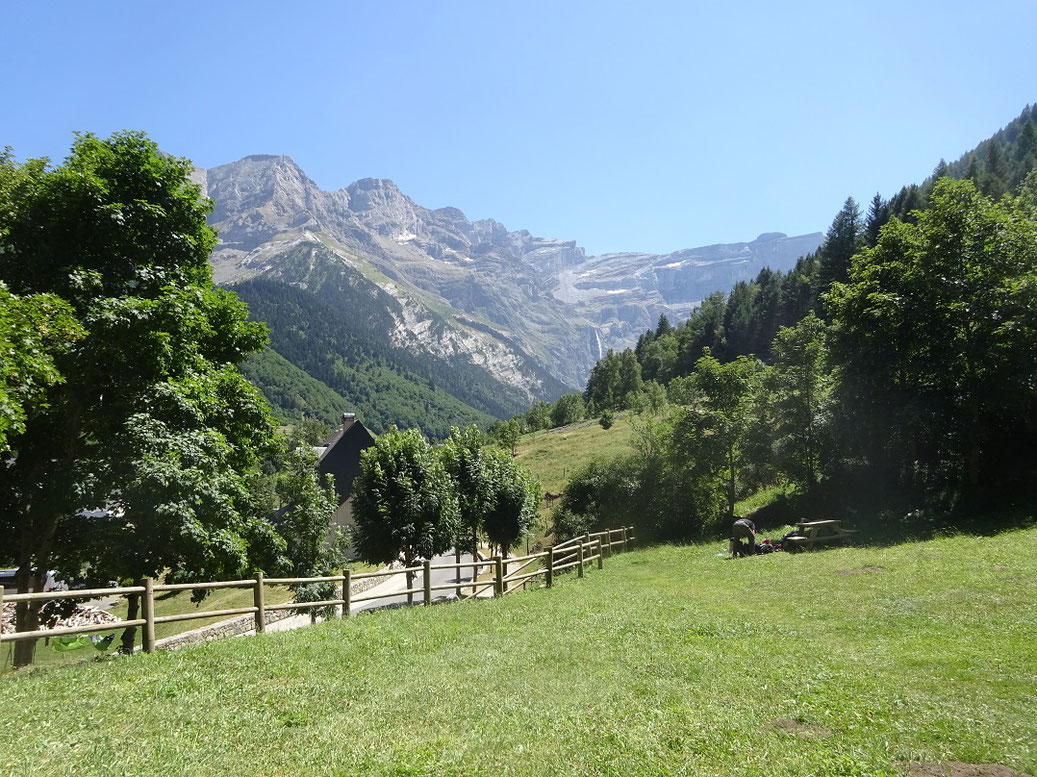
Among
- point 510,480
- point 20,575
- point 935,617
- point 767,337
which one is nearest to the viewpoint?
point 935,617

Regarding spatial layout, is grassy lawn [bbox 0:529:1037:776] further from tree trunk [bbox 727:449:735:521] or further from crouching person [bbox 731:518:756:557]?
tree trunk [bbox 727:449:735:521]

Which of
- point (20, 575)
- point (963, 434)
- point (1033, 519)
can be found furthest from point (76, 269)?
point (963, 434)

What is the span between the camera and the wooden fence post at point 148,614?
10195 mm

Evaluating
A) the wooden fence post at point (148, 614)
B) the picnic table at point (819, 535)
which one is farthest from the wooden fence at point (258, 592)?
the picnic table at point (819, 535)

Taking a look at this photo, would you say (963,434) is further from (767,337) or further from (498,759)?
(767,337)

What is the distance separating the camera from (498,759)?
241 inches

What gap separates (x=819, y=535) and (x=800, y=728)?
20846 mm

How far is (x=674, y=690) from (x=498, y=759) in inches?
124

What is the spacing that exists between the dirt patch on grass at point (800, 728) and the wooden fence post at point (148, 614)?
9.75 metres

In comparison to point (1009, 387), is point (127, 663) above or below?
below

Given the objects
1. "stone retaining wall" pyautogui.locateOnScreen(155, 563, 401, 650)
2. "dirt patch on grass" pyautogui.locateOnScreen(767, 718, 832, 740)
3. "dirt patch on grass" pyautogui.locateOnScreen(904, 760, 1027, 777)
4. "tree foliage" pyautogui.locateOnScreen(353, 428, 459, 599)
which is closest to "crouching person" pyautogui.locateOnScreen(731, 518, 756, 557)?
"tree foliage" pyautogui.locateOnScreen(353, 428, 459, 599)

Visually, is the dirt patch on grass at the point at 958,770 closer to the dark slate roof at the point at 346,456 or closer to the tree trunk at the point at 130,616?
the tree trunk at the point at 130,616

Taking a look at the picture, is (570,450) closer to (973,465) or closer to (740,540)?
(740,540)

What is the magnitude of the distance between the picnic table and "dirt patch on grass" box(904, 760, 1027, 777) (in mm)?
20207
